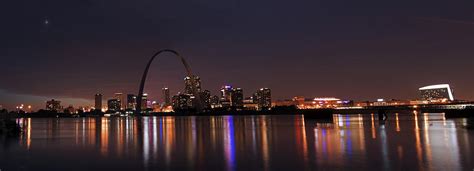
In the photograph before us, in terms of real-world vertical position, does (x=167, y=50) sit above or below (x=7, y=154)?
above

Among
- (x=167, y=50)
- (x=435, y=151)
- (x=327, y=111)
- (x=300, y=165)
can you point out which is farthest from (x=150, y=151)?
(x=167, y=50)

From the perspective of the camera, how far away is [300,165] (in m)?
21.3

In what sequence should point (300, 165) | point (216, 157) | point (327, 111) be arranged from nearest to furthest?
point (300, 165) → point (216, 157) → point (327, 111)

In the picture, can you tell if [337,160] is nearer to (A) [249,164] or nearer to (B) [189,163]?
(A) [249,164]

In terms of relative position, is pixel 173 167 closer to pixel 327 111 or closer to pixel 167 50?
pixel 327 111

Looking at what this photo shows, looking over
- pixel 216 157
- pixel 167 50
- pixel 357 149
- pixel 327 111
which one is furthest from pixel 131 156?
pixel 167 50

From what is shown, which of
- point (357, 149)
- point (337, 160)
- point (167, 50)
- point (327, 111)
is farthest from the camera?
point (167, 50)

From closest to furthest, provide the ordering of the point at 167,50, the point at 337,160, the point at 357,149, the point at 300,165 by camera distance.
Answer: the point at 300,165, the point at 337,160, the point at 357,149, the point at 167,50

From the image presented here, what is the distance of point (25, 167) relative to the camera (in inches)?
878

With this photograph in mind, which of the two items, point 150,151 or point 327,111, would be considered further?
point 327,111

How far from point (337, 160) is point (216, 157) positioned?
7.10 meters

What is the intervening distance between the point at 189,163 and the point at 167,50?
124 metres

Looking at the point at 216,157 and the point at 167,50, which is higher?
the point at 167,50

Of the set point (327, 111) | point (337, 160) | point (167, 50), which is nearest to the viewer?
point (337, 160)
